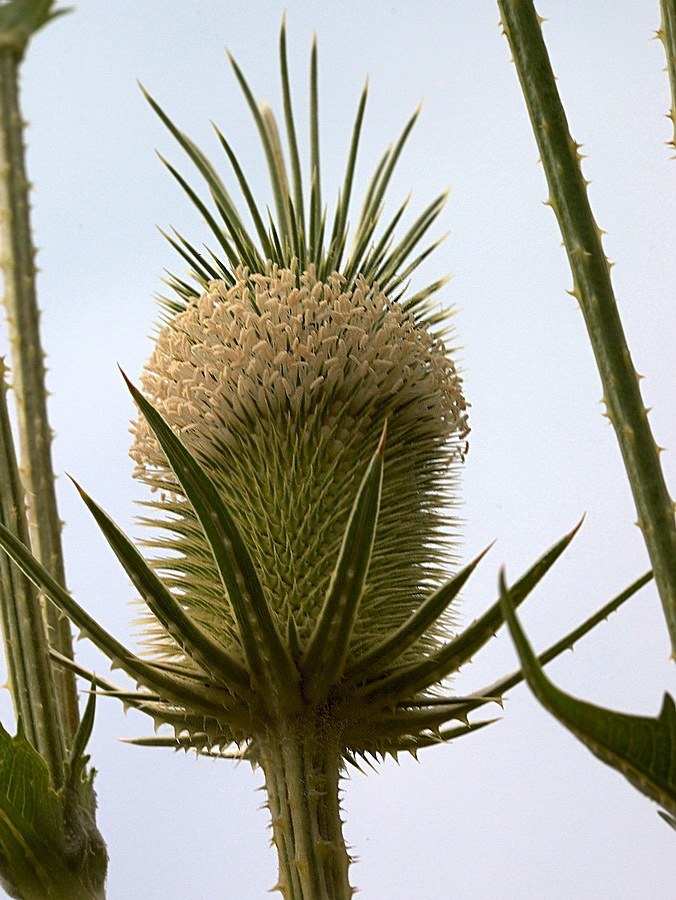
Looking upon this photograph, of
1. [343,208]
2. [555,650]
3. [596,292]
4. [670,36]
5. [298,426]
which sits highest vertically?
[343,208]

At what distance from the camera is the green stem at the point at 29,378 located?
40.5 inches

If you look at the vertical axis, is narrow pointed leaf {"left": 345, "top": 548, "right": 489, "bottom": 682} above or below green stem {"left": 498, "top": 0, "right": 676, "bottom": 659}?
below

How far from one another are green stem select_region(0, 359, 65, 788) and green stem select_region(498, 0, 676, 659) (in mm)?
501

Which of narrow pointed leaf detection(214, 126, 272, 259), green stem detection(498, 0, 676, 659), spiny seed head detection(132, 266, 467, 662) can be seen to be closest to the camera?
green stem detection(498, 0, 676, 659)

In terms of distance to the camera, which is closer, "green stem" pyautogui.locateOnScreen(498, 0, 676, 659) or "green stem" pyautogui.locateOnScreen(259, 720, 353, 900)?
"green stem" pyautogui.locateOnScreen(498, 0, 676, 659)

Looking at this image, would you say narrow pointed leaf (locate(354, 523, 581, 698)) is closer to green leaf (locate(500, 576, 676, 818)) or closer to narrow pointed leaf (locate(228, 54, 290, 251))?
green leaf (locate(500, 576, 676, 818))

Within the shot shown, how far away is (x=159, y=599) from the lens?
0.81 m

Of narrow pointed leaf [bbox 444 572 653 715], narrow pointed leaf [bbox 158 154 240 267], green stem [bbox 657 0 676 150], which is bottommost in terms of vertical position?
narrow pointed leaf [bbox 444 572 653 715]

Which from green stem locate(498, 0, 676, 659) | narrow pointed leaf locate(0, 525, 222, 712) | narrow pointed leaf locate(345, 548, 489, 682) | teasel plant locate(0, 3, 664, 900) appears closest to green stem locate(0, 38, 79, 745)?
teasel plant locate(0, 3, 664, 900)

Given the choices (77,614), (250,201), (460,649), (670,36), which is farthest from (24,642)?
(670,36)

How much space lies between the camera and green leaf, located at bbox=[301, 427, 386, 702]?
76cm

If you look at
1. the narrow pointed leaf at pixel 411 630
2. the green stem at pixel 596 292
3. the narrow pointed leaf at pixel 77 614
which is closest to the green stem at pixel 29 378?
the narrow pointed leaf at pixel 77 614

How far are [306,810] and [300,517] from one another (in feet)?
0.85

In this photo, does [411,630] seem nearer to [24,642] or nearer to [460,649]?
[460,649]
